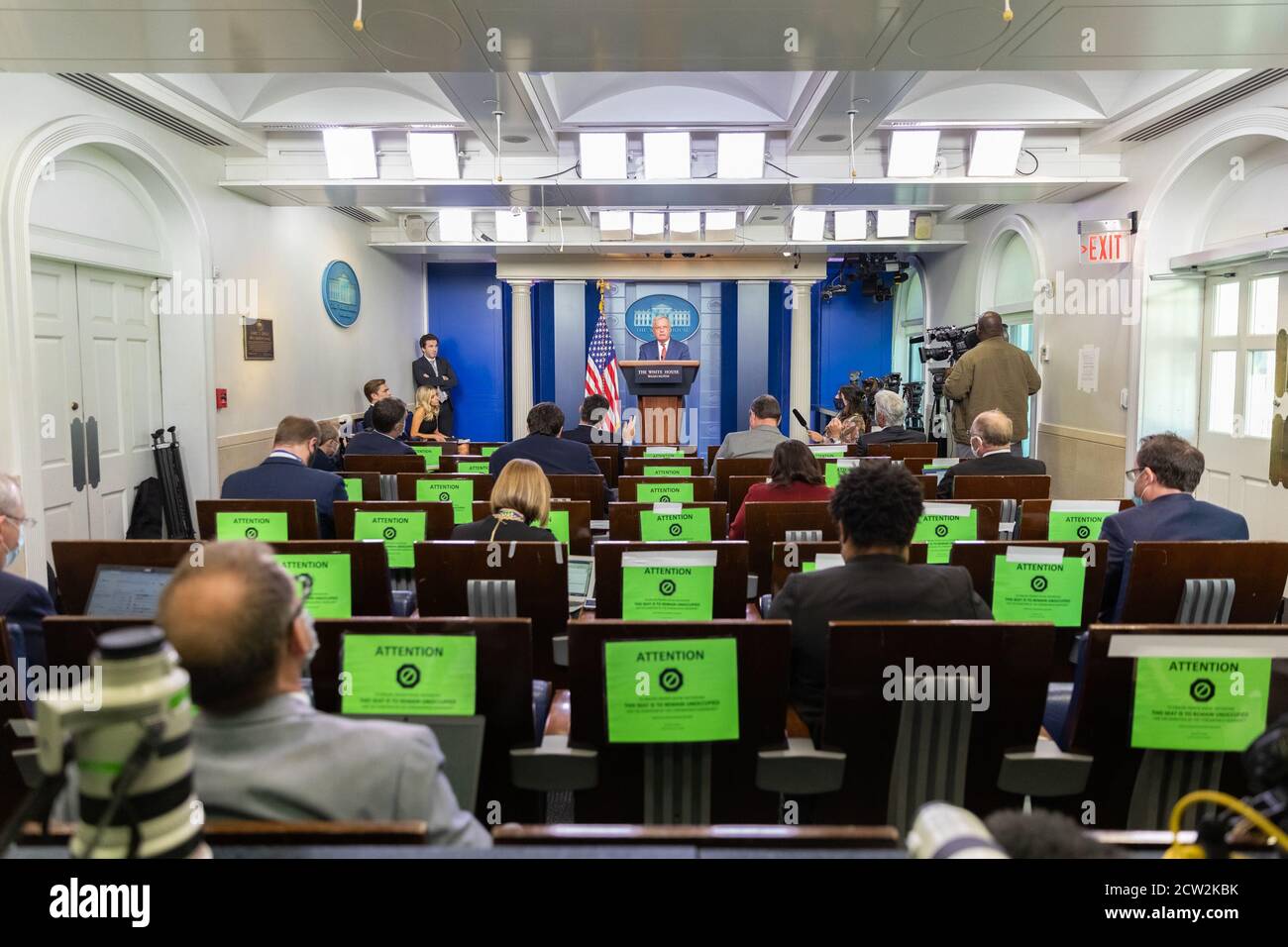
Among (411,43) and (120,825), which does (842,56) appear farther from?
(120,825)

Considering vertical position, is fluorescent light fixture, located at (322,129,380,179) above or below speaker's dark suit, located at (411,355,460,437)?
above

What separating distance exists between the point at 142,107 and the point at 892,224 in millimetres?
7276

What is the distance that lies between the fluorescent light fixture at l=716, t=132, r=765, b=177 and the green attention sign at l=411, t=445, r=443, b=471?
2965 millimetres

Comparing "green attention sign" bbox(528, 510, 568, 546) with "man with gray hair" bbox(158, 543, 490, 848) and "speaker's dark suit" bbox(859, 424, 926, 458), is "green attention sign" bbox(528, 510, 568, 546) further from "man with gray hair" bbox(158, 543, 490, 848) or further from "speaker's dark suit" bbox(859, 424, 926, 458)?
"speaker's dark suit" bbox(859, 424, 926, 458)

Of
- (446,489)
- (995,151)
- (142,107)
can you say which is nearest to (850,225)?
(995,151)

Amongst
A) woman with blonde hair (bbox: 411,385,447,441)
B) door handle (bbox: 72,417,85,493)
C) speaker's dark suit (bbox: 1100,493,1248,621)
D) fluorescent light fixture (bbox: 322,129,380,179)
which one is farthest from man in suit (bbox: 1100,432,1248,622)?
woman with blonde hair (bbox: 411,385,447,441)

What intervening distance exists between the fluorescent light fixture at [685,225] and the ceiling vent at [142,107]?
449 centimetres

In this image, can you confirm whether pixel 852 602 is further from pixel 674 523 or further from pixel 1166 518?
pixel 1166 518

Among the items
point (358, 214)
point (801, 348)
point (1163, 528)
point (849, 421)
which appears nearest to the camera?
point (1163, 528)

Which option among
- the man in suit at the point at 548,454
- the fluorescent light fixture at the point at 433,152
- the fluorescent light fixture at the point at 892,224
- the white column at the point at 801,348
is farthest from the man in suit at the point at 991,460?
the white column at the point at 801,348

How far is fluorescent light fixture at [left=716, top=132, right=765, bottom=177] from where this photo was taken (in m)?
6.45

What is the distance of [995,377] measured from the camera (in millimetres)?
→ 6891
